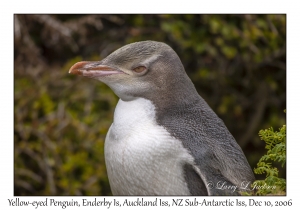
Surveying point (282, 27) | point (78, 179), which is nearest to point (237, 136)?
point (282, 27)

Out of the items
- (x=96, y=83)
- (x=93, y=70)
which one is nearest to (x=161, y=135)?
(x=93, y=70)

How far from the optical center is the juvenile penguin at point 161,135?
2385mm

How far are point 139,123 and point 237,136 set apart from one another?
11.2 feet

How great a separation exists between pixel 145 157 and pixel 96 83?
8.57 feet

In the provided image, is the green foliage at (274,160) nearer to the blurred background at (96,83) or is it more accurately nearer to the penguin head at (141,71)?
the penguin head at (141,71)

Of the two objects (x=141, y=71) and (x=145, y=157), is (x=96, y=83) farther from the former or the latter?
(x=145, y=157)

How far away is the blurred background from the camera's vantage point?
4301 mm

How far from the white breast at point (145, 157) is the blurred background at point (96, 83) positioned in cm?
176

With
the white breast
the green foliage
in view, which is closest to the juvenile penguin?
the white breast

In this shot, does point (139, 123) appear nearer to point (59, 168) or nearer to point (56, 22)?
point (59, 168)

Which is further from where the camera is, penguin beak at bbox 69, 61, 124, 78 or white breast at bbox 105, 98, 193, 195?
penguin beak at bbox 69, 61, 124, 78

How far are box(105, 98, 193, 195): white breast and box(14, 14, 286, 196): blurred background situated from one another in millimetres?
1763

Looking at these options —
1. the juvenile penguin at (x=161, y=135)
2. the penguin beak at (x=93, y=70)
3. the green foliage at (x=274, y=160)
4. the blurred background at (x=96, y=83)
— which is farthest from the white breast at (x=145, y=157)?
the blurred background at (x=96, y=83)

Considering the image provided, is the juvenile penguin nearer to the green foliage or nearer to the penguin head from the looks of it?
the penguin head
